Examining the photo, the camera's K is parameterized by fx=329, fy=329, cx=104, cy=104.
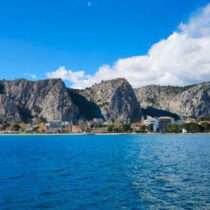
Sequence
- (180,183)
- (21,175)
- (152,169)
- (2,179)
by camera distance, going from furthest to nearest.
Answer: (152,169)
(21,175)
(2,179)
(180,183)

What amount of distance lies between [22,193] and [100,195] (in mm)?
7699

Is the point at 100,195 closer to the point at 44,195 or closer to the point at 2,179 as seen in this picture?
the point at 44,195

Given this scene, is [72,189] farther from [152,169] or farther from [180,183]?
[152,169]

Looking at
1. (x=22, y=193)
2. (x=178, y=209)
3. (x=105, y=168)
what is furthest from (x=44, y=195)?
(x=105, y=168)

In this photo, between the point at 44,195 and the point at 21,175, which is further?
the point at 21,175

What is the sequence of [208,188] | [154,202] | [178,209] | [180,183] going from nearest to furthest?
[178,209]
[154,202]
[208,188]
[180,183]

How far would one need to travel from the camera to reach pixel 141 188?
34.2 m

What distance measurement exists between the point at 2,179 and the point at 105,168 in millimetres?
16197

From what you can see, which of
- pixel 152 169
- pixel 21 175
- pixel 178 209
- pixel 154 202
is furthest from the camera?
pixel 152 169

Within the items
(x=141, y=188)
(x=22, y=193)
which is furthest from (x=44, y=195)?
(x=141, y=188)

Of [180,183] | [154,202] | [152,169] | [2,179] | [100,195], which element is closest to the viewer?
[154,202]

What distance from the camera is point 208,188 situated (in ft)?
111

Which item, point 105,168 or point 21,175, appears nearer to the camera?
point 21,175

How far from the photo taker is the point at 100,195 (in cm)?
3112
